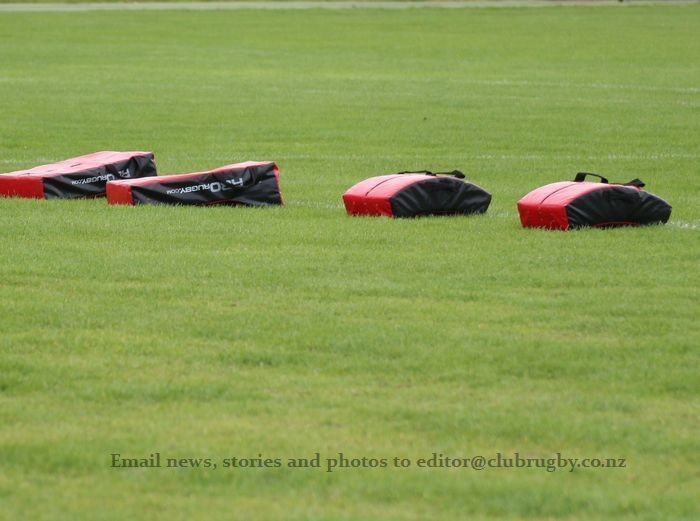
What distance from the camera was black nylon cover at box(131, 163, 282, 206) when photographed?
13.4 meters

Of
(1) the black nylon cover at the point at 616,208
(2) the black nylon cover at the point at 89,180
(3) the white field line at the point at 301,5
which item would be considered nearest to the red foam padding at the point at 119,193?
(2) the black nylon cover at the point at 89,180

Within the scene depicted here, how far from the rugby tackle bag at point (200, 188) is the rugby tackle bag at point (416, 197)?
1.11m

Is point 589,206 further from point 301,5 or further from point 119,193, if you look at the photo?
point 301,5

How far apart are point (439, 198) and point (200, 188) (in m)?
2.43

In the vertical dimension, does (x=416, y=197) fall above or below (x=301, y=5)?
below

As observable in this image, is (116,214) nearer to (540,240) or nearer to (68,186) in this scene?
(68,186)

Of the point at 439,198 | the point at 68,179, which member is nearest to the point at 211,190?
the point at 68,179

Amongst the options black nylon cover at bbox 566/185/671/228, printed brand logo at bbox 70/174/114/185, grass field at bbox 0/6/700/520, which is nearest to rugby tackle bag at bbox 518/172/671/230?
black nylon cover at bbox 566/185/671/228

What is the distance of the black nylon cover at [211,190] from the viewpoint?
1341 centimetres

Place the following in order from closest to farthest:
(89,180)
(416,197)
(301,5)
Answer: (416,197), (89,180), (301,5)

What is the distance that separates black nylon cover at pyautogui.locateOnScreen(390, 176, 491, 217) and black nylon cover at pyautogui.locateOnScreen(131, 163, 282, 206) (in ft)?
5.80

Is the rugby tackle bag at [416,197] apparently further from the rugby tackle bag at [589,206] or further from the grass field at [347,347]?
the rugby tackle bag at [589,206]

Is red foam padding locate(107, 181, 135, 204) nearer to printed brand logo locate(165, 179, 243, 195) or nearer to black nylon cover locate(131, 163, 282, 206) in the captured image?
black nylon cover locate(131, 163, 282, 206)

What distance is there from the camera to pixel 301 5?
62.0 m
